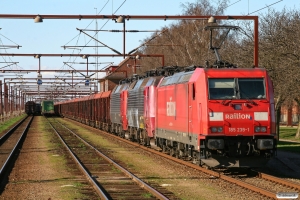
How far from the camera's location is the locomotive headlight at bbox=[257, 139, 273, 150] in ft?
54.8

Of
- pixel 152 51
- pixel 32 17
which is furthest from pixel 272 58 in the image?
pixel 152 51

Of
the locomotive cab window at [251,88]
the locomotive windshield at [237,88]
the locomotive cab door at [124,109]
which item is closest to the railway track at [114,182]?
the locomotive windshield at [237,88]

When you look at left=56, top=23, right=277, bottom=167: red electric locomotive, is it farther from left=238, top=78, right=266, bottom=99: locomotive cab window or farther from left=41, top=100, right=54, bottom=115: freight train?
left=41, top=100, right=54, bottom=115: freight train

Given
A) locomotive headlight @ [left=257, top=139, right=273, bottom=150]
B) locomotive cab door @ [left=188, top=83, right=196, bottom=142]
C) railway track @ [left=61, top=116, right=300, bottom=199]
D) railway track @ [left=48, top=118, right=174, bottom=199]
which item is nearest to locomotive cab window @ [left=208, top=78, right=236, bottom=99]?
locomotive cab door @ [left=188, top=83, right=196, bottom=142]

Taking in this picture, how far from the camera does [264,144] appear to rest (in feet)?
54.9

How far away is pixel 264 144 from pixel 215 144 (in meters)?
1.31

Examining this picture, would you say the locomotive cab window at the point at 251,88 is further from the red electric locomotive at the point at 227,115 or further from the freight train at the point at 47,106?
the freight train at the point at 47,106

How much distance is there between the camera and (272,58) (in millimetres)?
34344

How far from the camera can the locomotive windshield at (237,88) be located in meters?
17.2

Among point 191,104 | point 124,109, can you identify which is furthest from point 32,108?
point 191,104

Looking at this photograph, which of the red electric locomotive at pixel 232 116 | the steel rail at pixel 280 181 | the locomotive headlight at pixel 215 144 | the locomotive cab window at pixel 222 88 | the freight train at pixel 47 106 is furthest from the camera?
the freight train at pixel 47 106

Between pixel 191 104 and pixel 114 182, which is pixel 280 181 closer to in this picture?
pixel 191 104

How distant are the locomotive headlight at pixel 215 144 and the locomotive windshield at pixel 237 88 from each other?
4.01ft

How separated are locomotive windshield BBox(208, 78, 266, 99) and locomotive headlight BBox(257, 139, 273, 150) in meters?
1.24
